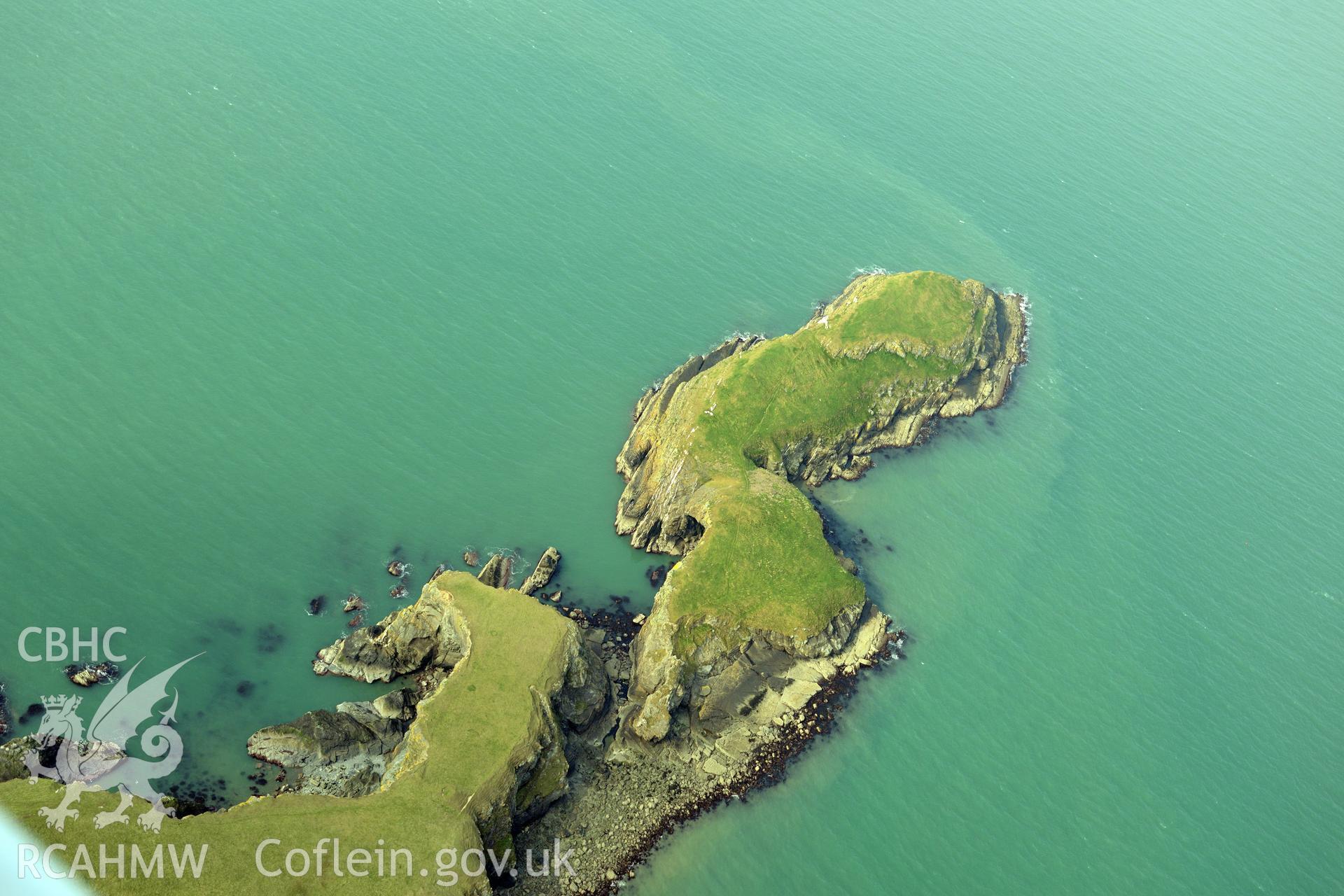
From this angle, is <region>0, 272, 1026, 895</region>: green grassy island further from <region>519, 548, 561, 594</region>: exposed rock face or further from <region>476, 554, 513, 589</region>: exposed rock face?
<region>519, 548, 561, 594</region>: exposed rock face

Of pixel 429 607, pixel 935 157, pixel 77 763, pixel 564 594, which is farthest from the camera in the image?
pixel 935 157

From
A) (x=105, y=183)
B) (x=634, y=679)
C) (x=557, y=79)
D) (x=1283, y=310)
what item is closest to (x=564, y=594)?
(x=634, y=679)

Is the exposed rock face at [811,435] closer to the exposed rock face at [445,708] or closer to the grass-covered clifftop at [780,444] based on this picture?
the grass-covered clifftop at [780,444]

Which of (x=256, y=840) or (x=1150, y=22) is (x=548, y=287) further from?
(x=1150, y=22)

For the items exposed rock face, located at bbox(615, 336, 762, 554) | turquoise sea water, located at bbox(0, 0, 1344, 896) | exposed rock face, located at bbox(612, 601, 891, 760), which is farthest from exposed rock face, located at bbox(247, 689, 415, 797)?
exposed rock face, located at bbox(615, 336, 762, 554)

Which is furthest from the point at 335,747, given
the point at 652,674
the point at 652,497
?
the point at 652,497

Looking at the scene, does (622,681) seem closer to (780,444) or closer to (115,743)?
(780,444)

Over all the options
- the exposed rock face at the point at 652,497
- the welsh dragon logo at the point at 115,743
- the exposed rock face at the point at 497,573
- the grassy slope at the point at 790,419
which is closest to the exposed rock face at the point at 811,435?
the exposed rock face at the point at 652,497
